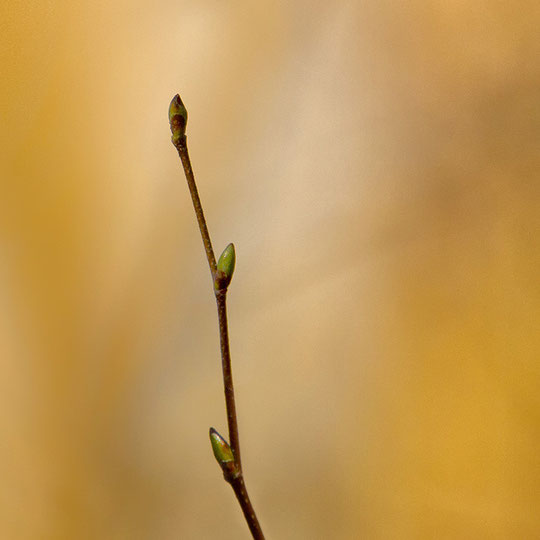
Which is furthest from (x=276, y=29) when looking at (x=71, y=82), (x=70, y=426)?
(x=70, y=426)

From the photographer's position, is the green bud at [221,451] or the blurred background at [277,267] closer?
the green bud at [221,451]

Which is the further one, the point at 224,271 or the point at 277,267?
the point at 277,267

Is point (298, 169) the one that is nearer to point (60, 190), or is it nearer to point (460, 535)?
point (60, 190)

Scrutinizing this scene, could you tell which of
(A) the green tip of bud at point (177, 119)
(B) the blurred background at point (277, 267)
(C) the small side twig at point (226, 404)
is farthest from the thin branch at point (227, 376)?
(B) the blurred background at point (277, 267)

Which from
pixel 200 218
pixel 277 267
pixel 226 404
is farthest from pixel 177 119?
pixel 277 267

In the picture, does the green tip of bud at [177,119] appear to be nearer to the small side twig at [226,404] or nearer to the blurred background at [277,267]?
the small side twig at [226,404]

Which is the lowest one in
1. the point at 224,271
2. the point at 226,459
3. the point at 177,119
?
the point at 226,459

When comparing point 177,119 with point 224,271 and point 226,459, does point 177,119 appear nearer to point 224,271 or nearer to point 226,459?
point 224,271

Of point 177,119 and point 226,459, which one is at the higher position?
point 177,119

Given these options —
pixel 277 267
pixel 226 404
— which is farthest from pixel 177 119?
pixel 277 267
